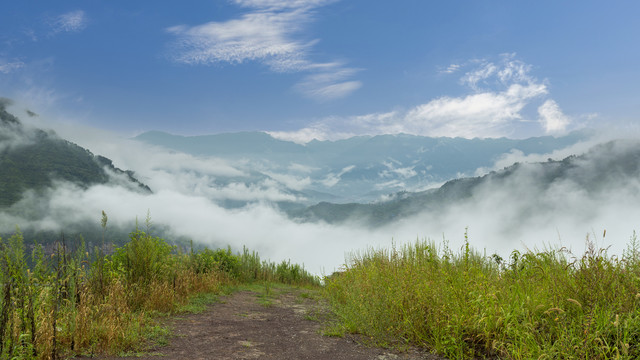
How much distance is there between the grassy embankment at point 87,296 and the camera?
491 cm

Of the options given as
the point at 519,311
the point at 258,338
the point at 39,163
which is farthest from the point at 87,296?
the point at 39,163

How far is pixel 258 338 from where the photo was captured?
21.9 feet

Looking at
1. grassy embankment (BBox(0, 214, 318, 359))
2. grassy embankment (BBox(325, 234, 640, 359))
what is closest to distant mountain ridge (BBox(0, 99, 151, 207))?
grassy embankment (BBox(0, 214, 318, 359))

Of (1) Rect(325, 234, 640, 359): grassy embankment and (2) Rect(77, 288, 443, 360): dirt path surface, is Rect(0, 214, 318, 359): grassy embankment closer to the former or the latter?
(2) Rect(77, 288, 443, 360): dirt path surface

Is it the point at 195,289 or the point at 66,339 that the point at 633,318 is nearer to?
the point at 66,339

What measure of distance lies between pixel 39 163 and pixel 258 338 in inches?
7146

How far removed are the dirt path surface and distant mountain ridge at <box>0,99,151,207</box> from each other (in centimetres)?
15127

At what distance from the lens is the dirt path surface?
222 inches

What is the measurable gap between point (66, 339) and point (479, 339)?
19.7 feet

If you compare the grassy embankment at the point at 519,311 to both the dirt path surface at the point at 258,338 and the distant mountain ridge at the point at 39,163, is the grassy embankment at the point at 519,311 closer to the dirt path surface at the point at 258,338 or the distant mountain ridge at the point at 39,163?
the dirt path surface at the point at 258,338

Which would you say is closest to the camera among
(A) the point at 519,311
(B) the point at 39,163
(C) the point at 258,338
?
(A) the point at 519,311

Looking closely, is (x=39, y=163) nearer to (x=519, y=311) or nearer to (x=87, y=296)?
(x=87, y=296)

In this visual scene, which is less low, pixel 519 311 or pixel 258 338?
pixel 519 311

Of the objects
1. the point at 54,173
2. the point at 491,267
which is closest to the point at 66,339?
the point at 491,267
